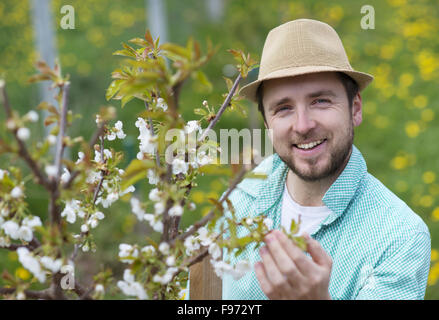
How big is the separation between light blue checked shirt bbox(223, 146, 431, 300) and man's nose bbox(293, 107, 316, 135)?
224 mm

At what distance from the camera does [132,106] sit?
16.5 ft

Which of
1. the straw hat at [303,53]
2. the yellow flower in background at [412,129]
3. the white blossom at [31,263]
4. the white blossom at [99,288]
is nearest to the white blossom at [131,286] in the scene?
the white blossom at [99,288]

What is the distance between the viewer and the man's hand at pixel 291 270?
2.89 ft

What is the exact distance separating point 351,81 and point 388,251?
1.94 feet

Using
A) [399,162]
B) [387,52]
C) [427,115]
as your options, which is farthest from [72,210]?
[387,52]

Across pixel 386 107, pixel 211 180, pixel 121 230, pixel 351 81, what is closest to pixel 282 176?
pixel 351 81

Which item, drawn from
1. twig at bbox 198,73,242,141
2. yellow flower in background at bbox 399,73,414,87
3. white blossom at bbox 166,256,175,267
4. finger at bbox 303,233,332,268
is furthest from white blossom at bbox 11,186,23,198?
yellow flower in background at bbox 399,73,414,87

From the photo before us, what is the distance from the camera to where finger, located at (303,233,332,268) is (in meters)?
0.92

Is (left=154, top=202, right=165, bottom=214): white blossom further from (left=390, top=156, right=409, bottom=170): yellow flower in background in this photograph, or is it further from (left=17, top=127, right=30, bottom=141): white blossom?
(left=390, top=156, right=409, bottom=170): yellow flower in background

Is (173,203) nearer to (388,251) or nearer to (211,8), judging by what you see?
(388,251)

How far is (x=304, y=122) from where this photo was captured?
4.58 feet

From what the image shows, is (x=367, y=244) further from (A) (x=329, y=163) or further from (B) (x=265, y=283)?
(B) (x=265, y=283)

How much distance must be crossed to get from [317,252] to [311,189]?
70cm
